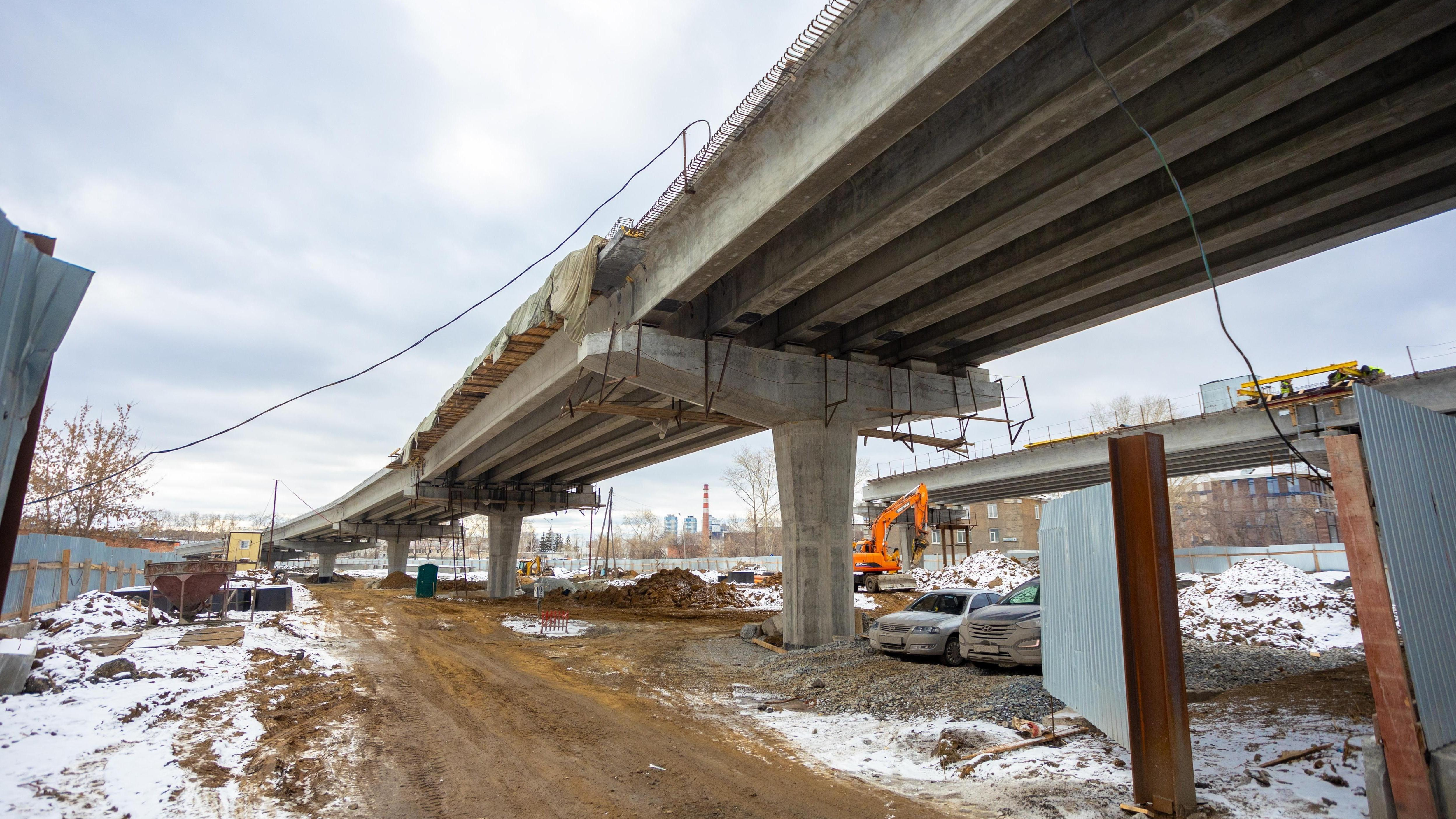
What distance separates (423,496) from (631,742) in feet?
99.4

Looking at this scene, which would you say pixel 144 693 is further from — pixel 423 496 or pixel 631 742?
pixel 423 496

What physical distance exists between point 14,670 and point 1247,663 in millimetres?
16874

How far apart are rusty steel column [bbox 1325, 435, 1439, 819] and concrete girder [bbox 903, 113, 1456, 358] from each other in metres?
5.75

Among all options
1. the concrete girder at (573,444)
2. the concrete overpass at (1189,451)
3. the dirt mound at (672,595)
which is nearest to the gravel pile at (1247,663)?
the concrete overpass at (1189,451)

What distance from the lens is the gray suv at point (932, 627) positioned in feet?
Result: 42.9

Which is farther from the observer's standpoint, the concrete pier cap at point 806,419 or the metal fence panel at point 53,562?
the concrete pier cap at point 806,419

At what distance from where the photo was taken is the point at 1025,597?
41.6 ft

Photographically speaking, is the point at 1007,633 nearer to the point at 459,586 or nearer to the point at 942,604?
the point at 942,604

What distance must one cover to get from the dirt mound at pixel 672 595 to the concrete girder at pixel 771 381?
17288 millimetres

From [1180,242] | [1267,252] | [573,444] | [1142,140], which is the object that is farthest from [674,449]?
[1142,140]

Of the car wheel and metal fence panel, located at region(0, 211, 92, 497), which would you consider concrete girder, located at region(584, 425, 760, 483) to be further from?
metal fence panel, located at region(0, 211, 92, 497)

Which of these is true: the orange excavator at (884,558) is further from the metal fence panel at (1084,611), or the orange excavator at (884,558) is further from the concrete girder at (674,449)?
the metal fence panel at (1084,611)

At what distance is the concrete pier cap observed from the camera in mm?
14828

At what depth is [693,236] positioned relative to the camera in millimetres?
12039
